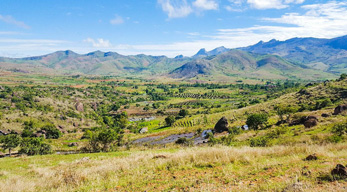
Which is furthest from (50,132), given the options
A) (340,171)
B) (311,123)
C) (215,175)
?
(340,171)

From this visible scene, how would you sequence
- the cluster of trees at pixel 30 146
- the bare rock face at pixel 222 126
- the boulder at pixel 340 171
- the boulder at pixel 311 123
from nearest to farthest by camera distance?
the boulder at pixel 340 171 < the boulder at pixel 311 123 < the cluster of trees at pixel 30 146 < the bare rock face at pixel 222 126

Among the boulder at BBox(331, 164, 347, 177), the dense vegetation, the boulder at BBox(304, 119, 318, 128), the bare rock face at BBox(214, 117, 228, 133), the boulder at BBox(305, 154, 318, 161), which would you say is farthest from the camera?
the bare rock face at BBox(214, 117, 228, 133)

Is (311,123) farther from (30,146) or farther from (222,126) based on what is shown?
(30,146)

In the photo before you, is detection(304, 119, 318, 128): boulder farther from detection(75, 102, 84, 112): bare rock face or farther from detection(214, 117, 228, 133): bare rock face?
detection(75, 102, 84, 112): bare rock face

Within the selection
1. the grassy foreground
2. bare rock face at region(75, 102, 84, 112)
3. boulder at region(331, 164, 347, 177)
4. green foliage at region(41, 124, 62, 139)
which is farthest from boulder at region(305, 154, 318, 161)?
bare rock face at region(75, 102, 84, 112)

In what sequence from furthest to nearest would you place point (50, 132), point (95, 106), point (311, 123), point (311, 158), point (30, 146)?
point (95, 106), point (50, 132), point (30, 146), point (311, 123), point (311, 158)

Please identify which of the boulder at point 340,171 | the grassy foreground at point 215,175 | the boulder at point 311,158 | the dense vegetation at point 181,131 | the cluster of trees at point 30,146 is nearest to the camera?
the boulder at point 340,171

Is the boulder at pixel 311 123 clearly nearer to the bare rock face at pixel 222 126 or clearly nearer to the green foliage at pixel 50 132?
the bare rock face at pixel 222 126

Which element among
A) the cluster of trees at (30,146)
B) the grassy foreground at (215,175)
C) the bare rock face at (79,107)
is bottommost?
the bare rock face at (79,107)

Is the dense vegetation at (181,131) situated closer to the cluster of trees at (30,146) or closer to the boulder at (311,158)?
the cluster of trees at (30,146)

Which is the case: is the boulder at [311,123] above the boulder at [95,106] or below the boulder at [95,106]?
above

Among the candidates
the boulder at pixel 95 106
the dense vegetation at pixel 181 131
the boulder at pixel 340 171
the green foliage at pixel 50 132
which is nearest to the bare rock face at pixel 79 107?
the dense vegetation at pixel 181 131

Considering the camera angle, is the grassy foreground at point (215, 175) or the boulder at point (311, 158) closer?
the grassy foreground at point (215, 175)

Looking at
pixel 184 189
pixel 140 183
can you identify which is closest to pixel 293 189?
pixel 184 189
